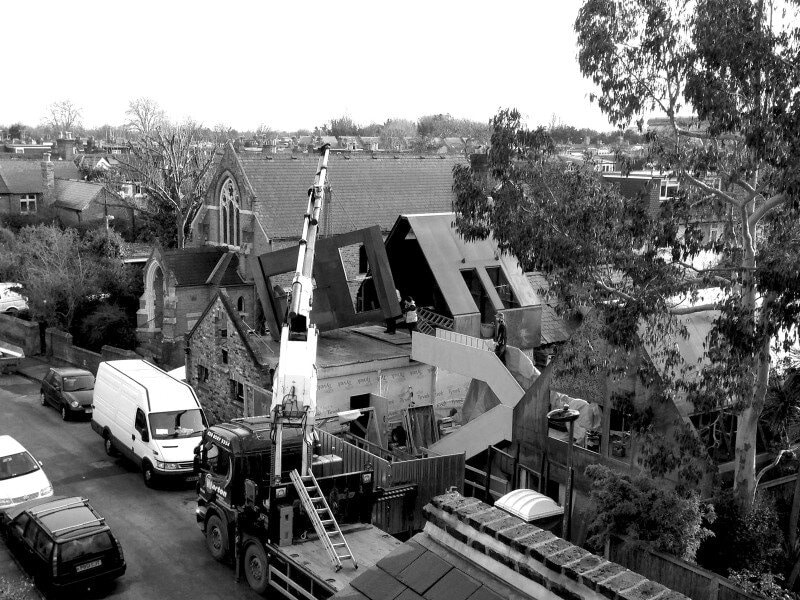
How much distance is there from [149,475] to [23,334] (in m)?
19.1

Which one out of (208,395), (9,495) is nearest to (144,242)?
(208,395)

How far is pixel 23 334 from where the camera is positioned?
3756 cm

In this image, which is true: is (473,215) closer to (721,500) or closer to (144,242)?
(721,500)

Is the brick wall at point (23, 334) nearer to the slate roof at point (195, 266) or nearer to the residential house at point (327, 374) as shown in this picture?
the slate roof at point (195, 266)

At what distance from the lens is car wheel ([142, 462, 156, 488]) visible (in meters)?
21.6

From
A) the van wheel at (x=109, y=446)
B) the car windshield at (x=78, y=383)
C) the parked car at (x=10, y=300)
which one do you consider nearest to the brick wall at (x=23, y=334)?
the parked car at (x=10, y=300)

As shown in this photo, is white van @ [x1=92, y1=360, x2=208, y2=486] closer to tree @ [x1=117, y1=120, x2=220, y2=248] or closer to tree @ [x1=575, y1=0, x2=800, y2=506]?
tree @ [x1=575, y1=0, x2=800, y2=506]

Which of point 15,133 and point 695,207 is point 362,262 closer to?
point 695,207

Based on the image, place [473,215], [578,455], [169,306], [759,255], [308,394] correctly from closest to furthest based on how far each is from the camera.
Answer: [759,255] < [308,394] < [578,455] < [473,215] < [169,306]

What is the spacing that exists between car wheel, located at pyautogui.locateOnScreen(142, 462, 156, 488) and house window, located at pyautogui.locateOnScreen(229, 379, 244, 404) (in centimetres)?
387

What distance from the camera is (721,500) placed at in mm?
15555

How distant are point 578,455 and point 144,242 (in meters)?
43.6

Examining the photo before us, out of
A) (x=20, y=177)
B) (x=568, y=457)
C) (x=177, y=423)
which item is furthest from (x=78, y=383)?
(x=20, y=177)

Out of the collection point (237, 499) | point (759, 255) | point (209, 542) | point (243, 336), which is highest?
point (759, 255)
